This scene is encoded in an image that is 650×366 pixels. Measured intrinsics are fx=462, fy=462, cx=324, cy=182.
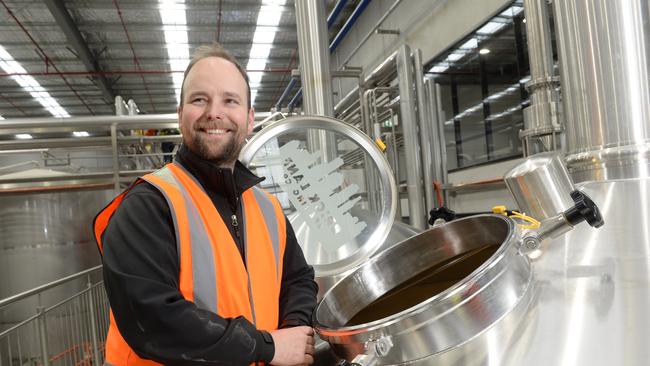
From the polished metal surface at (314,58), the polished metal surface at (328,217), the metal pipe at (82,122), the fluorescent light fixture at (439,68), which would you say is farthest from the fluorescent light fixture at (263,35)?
the polished metal surface at (328,217)

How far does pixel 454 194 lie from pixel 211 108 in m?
3.19

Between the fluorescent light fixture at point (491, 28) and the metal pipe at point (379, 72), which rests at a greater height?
the fluorescent light fixture at point (491, 28)

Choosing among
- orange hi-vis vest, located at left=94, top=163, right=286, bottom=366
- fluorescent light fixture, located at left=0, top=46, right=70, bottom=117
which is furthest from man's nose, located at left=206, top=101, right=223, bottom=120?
fluorescent light fixture, located at left=0, top=46, right=70, bottom=117

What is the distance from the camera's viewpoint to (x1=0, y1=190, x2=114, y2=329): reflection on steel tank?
3297 mm

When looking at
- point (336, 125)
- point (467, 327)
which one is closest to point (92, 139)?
point (336, 125)

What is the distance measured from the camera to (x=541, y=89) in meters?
1.59

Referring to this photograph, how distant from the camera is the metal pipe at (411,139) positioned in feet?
8.39

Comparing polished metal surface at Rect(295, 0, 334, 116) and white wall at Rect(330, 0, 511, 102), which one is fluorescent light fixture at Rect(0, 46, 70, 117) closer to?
white wall at Rect(330, 0, 511, 102)

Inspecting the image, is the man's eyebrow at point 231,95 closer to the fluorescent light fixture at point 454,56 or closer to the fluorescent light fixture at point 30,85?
the fluorescent light fixture at point 454,56

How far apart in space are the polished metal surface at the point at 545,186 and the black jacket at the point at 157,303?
0.53 m

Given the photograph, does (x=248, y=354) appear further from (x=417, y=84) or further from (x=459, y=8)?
(x=459, y=8)

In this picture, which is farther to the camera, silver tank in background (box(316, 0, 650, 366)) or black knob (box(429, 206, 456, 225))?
black knob (box(429, 206, 456, 225))

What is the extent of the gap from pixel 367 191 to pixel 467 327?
1416 millimetres

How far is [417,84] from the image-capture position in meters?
2.77
